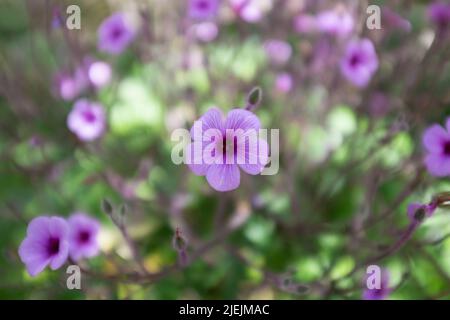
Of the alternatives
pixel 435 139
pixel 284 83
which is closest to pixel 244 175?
pixel 284 83

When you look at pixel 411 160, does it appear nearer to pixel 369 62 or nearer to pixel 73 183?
pixel 369 62

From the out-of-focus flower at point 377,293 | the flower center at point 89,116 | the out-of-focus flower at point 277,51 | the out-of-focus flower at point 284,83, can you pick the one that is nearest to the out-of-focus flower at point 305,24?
the out-of-focus flower at point 277,51

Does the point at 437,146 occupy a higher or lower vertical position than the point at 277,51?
lower

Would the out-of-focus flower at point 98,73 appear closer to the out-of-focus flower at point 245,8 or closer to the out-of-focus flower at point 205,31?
the out-of-focus flower at point 205,31

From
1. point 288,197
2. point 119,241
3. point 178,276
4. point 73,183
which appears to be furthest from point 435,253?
point 73,183

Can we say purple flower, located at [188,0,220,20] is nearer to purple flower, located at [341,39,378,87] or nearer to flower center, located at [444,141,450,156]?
purple flower, located at [341,39,378,87]

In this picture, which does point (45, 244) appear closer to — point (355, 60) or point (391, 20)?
point (355, 60)

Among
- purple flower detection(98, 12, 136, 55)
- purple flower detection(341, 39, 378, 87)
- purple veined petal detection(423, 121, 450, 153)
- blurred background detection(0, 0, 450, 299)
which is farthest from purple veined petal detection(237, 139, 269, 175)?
purple flower detection(98, 12, 136, 55)
